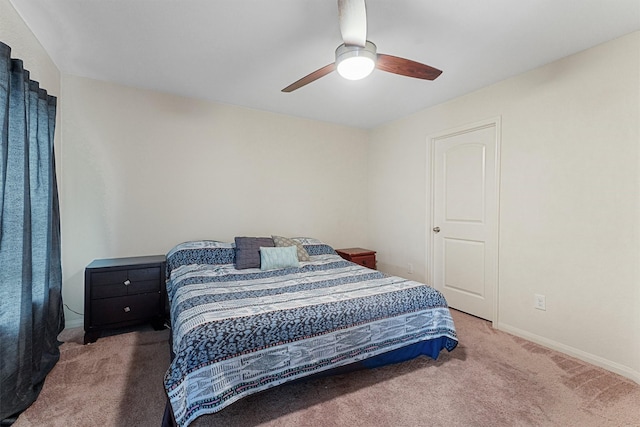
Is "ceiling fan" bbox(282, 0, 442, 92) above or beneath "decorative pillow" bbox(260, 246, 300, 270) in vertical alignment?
above

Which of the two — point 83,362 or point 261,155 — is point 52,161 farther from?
point 261,155

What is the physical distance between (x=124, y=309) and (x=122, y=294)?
0.13 m

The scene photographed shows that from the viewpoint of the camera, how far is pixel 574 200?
2.33 m

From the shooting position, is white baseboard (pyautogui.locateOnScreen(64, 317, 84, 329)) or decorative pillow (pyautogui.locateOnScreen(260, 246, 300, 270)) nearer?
white baseboard (pyautogui.locateOnScreen(64, 317, 84, 329))

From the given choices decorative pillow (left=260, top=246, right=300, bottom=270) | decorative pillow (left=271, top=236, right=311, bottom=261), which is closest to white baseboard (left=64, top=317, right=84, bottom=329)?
decorative pillow (left=260, top=246, right=300, bottom=270)

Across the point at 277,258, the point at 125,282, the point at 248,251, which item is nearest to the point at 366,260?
the point at 277,258

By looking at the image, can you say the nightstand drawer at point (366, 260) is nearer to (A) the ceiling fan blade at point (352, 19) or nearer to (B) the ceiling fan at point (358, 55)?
(B) the ceiling fan at point (358, 55)

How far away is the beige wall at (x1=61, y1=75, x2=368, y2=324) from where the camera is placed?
2816mm

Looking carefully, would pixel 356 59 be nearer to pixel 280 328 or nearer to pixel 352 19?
pixel 352 19

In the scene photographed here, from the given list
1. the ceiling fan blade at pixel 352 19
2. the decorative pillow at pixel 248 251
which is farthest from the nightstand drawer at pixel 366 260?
the ceiling fan blade at pixel 352 19

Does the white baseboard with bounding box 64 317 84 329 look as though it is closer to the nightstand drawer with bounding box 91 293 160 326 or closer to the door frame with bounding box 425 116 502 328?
the nightstand drawer with bounding box 91 293 160 326

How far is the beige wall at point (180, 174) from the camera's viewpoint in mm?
2816

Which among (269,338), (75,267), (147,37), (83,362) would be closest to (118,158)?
(75,267)

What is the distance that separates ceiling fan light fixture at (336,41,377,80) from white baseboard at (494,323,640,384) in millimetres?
2632
